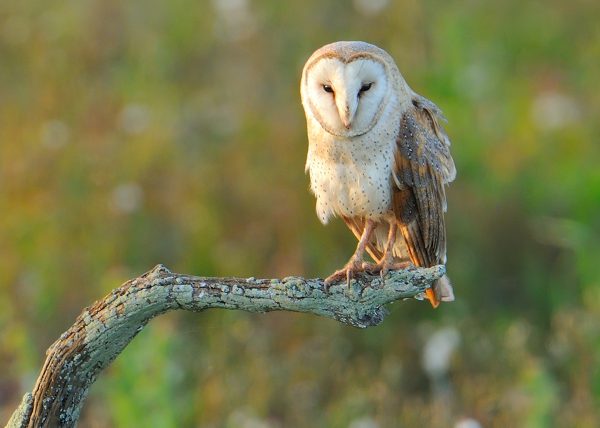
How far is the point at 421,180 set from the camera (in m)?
3.91

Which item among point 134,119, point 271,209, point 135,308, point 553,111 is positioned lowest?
point 135,308

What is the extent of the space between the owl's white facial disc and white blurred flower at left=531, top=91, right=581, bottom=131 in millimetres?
5280

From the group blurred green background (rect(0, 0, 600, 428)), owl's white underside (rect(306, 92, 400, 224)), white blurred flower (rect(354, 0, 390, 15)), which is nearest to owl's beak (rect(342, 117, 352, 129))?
owl's white underside (rect(306, 92, 400, 224))

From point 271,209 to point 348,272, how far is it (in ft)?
12.0

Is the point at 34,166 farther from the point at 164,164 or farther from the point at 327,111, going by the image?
the point at 327,111

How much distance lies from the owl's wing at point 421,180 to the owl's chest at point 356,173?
2.1 inches

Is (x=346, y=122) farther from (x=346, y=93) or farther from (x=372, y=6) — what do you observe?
(x=372, y=6)

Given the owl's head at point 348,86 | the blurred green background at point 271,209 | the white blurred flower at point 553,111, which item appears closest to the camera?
the owl's head at point 348,86

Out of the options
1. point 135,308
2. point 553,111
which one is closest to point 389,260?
point 135,308

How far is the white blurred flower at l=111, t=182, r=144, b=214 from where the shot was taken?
7.18 m

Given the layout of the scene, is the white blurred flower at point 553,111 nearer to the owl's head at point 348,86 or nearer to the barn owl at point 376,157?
the barn owl at point 376,157

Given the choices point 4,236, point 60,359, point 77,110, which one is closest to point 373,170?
point 60,359

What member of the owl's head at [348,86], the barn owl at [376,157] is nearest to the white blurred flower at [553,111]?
the barn owl at [376,157]

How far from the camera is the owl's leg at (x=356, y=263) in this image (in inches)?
143
